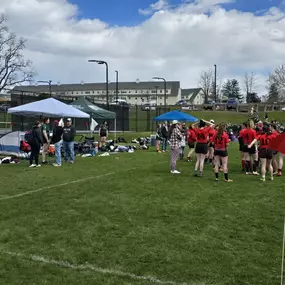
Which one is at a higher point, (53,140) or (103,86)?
(103,86)

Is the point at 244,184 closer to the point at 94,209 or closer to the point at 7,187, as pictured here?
the point at 94,209

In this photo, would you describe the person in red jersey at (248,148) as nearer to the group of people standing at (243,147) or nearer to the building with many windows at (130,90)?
the group of people standing at (243,147)

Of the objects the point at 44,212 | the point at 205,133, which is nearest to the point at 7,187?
Result: the point at 44,212

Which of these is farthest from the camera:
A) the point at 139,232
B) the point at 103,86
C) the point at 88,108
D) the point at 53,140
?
the point at 103,86

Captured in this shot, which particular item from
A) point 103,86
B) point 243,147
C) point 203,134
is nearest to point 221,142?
point 203,134

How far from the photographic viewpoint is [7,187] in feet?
32.1

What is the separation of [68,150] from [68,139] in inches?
25.2

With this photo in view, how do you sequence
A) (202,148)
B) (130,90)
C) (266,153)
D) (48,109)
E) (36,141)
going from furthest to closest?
1. (130,90)
2. (48,109)
3. (36,141)
4. (202,148)
5. (266,153)

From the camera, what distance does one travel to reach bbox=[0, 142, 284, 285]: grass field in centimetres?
457

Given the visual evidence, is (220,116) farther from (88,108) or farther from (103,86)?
(103,86)

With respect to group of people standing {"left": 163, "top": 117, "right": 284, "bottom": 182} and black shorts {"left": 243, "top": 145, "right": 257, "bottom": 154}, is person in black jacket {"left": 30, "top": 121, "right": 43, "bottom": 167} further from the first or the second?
black shorts {"left": 243, "top": 145, "right": 257, "bottom": 154}

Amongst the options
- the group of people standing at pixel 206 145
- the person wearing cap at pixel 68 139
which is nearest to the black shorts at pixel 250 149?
the group of people standing at pixel 206 145

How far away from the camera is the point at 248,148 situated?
12203mm

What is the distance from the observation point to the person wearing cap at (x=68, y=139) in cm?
1493
